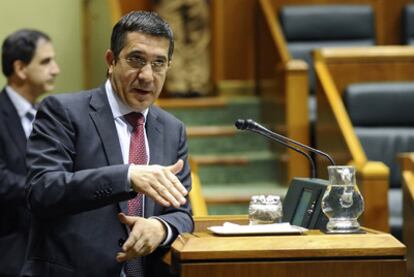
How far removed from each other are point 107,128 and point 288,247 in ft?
1.81

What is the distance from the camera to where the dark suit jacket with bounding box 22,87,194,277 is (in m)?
2.12

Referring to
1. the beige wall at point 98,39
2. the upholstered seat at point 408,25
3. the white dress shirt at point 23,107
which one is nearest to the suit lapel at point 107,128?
the white dress shirt at point 23,107

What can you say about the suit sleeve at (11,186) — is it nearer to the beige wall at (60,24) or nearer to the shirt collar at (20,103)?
the shirt collar at (20,103)

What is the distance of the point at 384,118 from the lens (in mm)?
4922

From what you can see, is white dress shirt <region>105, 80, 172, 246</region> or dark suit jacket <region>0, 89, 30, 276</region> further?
dark suit jacket <region>0, 89, 30, 276</region>

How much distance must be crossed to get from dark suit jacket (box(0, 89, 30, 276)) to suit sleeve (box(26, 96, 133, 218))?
4.28 feet

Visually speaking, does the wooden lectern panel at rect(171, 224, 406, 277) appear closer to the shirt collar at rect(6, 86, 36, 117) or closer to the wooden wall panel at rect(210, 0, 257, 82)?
the shirt collar at rect(6, 86, 36, 117)

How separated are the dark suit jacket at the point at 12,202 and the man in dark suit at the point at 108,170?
127 centimetres

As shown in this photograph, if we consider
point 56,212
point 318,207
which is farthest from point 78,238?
point 318,207

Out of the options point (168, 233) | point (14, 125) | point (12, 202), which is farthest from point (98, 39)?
point (168, 233)

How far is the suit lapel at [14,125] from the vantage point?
3.60 m

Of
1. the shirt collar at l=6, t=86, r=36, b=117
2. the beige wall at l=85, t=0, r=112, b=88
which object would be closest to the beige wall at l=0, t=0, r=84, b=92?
the beige wall at l=85, t=0, r=112, b=88

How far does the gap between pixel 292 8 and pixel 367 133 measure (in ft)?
5.02

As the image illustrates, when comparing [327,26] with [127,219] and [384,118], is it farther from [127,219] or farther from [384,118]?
[127,219]
